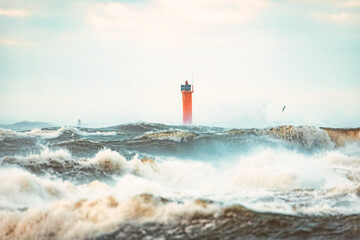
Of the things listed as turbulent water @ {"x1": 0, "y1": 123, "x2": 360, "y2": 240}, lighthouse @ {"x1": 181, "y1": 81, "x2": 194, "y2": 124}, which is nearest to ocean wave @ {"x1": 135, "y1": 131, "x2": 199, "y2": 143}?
turbulent water @ {"x1": 0, "y1": 123, "x2": 360, "y2": 240}

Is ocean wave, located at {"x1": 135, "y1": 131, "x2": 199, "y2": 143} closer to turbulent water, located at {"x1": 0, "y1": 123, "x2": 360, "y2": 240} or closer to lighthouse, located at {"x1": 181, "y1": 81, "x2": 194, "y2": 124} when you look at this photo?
turbulent water, located at {"x1": 0, "y1": 123, "x2": 360, "y2": 240}

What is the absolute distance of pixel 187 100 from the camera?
22844 millimetres

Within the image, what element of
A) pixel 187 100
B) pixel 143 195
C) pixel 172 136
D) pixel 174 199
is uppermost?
pixel 187 100

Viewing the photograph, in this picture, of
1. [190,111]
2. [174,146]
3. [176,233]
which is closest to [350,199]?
[176,233]

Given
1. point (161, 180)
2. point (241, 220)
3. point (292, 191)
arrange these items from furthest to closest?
point (161, 180)
point (292, 191)
point (241, 220)

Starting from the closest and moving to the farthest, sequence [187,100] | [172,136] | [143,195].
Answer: [143,195], [172,136], [187,100]

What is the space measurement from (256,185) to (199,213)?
2500mm

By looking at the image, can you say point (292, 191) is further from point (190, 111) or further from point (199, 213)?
point (190, 111)

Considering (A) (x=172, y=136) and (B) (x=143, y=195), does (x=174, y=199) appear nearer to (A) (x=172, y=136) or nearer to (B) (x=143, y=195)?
(B) (x=143, y=195)

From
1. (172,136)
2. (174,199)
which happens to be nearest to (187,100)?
(172,136)

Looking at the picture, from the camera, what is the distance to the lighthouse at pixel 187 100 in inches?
890

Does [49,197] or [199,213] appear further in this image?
[49,197]

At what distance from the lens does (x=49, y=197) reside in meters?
6.50

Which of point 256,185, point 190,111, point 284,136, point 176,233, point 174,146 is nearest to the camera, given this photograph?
point 176,233
